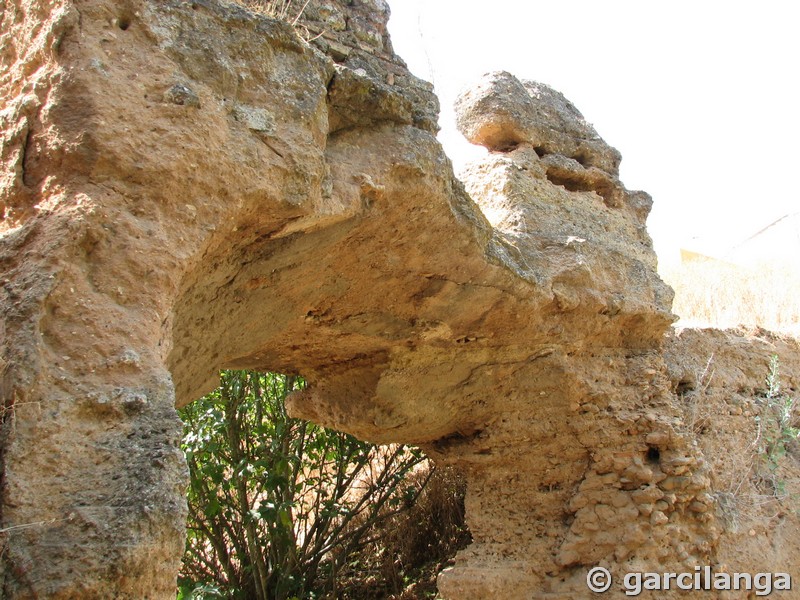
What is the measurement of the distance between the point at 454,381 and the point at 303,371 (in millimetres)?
733

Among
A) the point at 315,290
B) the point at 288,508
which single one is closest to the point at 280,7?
the point at 315,290

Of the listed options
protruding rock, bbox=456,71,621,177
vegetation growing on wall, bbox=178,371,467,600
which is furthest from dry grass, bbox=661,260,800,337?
vegetation growing on wall, bbox=178,371,467,600

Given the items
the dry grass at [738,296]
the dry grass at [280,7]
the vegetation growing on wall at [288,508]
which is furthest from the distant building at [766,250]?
the dry grass at [280,7]

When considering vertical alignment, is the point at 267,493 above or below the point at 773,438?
below

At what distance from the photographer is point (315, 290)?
9.14 feet

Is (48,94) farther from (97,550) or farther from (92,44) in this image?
(97,550)

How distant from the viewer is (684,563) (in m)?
3.15

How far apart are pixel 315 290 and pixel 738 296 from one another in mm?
6100

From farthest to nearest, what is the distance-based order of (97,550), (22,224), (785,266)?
(785,266) → (22,224) → (97,550)

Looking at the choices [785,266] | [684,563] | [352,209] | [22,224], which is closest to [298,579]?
[684,563]

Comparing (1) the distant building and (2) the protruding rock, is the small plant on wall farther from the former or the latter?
(1) the distant building

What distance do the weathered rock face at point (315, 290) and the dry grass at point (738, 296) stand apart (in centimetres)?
128

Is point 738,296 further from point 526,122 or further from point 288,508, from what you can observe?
point 288,508

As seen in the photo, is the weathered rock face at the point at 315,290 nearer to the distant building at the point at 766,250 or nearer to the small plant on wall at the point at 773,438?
the small plant on wall at the point at 773,438
